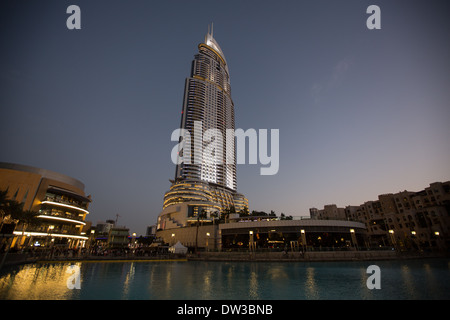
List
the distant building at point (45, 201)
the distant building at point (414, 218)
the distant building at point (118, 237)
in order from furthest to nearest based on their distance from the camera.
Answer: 1. the distant building at point (118, 237)
2. the distant building at point (414, 218)
3. the distant building at point (45, 201)

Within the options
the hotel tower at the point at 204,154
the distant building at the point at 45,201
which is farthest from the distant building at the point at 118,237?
the distant building at the point at 45,201

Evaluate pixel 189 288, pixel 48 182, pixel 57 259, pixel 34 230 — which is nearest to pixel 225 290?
pixel 189 288

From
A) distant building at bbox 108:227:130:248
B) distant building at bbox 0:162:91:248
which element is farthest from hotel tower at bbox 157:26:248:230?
distant building at bbox 0:162:91:248

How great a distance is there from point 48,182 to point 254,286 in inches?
2275

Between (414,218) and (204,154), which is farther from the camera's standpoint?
(204,154)

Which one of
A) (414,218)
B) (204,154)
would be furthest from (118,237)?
(414,218)

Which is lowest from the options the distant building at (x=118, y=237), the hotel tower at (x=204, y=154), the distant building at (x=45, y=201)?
the distant building at (x=118, y=237)

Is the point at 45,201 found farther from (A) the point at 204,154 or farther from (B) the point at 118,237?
(A) the point at 204,154

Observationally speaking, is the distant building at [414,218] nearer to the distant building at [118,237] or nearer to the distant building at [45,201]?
the distant building at [45,201]

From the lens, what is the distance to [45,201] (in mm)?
49281

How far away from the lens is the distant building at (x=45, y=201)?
4522cm

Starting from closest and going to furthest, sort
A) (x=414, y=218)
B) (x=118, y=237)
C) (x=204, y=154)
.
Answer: (x=414, y=218) < (x=118, y=237) < (x=204, y=154)

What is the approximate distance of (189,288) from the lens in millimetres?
14062
